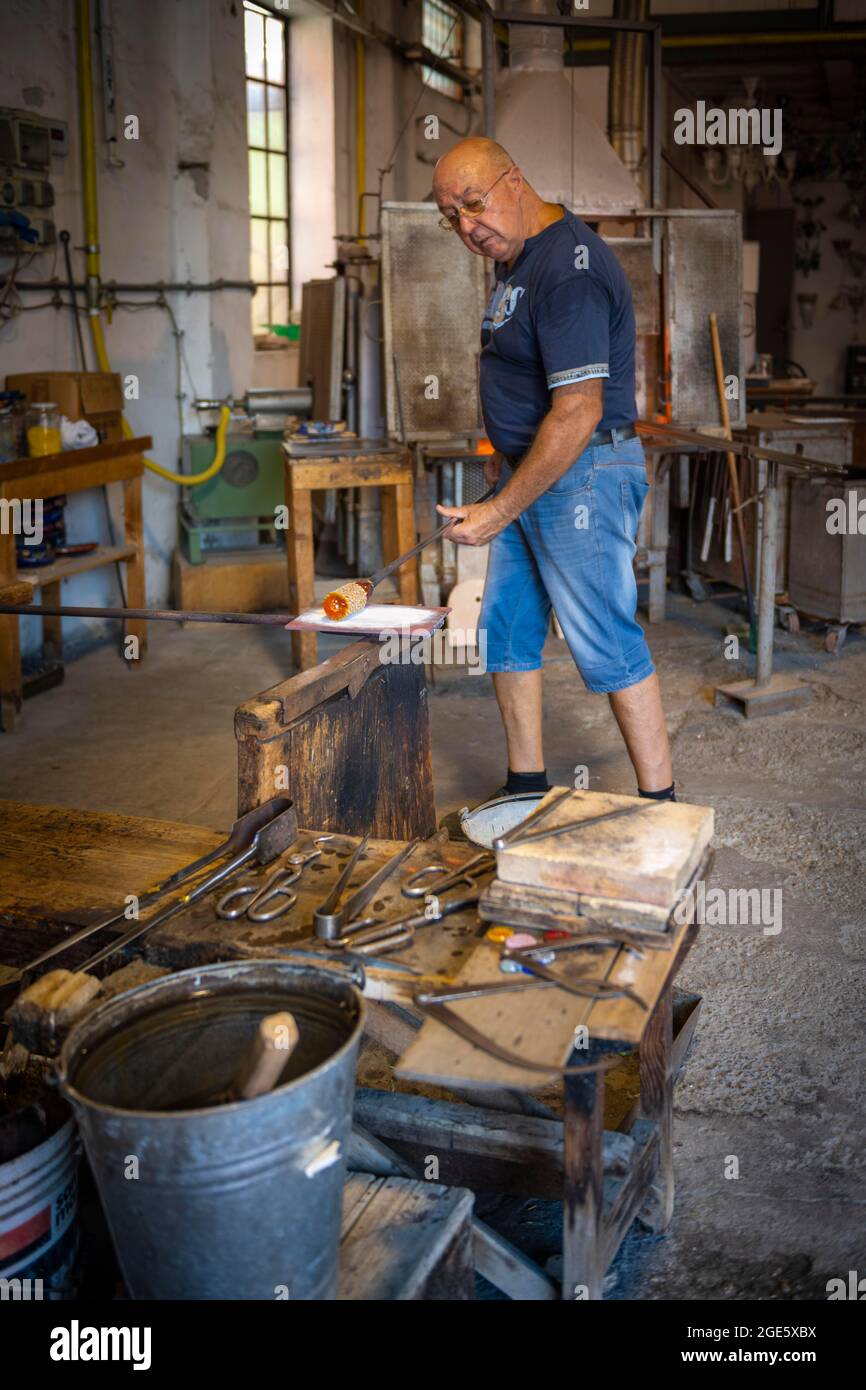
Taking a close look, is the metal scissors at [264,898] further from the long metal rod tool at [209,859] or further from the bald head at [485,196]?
the bald head at [485,196]

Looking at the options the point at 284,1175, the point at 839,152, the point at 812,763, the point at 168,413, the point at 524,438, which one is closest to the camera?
the point at 284,1175

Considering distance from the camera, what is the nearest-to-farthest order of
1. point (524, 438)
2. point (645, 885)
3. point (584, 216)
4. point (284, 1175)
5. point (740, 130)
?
point (284, 1175) → point (645, 885) → point (524, 438) → point (584, 216) → point (740, 130)

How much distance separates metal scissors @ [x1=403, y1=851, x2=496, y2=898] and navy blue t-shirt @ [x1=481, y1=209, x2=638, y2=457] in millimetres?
1427

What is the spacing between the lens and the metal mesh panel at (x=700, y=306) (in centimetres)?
648

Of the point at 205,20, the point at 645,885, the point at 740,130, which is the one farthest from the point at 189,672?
the point at 740,130

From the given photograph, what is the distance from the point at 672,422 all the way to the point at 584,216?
1103 millimetres

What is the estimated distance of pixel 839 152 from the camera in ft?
44.7

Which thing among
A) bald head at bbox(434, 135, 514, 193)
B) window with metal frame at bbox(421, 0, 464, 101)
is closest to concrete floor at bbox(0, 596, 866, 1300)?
bald head at bbox(434, 135, 514, 193)

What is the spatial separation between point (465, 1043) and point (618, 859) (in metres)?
0.36

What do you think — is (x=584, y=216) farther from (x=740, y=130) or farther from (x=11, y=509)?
(x=740, y=130)

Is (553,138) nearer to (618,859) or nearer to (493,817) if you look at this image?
(493,817)

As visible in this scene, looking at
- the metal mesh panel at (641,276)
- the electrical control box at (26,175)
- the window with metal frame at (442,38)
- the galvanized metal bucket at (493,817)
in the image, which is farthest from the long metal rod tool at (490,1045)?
the window with metal frame at (442,38)

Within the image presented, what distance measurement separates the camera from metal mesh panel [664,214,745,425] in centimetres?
648

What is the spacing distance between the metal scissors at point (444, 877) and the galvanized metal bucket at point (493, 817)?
69 centimetres
